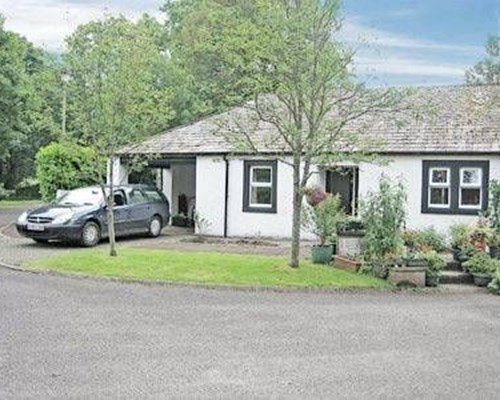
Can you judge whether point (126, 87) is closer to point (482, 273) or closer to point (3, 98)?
point (482, 273)

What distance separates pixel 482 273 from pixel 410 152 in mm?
6728

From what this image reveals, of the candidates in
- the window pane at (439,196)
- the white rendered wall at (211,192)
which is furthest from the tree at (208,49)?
the window pane at (439,196)

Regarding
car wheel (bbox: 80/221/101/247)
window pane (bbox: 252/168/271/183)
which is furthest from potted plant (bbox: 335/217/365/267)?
car wheel (bbox: 80/221/101/247)

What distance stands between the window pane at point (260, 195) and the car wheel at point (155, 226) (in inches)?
117

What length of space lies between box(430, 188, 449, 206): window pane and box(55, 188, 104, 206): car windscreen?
9.34 m

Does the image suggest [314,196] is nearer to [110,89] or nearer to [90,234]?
[110,89]

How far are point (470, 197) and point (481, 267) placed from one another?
20.5ft

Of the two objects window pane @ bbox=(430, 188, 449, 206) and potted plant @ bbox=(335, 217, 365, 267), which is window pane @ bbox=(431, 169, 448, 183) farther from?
potted plant @ bbox=(335, 217, 365, 267)

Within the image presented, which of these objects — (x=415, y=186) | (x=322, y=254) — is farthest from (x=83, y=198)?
(x=415, y=186)

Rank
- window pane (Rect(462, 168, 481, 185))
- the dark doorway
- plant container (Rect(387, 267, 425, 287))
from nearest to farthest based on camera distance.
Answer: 1. plant container (Rect(387, 267, 425, 287))
2. window pane (Rect(462, 168, 481, 185))
3. the dark doorway

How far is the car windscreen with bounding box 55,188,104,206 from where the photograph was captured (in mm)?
21172

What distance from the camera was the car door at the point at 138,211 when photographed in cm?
2259

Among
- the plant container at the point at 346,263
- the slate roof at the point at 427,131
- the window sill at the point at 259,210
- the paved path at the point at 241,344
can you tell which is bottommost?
the paved path at the point at 241,344

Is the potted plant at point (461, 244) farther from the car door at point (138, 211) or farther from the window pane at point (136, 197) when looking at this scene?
the window pane at point (136, 197)
